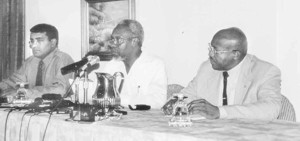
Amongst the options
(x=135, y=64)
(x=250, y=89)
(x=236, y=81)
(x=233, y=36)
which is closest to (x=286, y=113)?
(x=250, y=89)

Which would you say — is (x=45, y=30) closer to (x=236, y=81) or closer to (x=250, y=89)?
(x=236, y=81)

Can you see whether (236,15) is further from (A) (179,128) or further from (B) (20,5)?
(B) (20,5)

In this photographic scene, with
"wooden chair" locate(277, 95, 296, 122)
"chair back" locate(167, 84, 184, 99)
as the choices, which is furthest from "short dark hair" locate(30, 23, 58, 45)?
"wooden chair" locate(277, 95, 296, 122)

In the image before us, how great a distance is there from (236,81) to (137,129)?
1267 millimetres

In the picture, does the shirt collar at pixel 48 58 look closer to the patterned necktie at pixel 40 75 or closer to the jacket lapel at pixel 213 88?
the patterned necktie at pixel 40 75

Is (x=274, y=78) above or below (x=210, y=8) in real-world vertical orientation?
below

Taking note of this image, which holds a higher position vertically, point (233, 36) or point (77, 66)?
point (233, 36)

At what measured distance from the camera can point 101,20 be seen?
Result: 15.6ft

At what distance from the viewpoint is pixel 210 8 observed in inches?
155

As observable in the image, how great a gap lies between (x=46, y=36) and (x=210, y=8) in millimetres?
1853

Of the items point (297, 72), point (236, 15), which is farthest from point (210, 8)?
point (297, 72)

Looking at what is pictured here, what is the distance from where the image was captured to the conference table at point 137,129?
1.74 metres

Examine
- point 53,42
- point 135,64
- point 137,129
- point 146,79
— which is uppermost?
point 53,42

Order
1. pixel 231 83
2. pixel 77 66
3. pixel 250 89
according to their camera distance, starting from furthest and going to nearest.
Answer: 1. pixel 231 83
2. pixel 250 89
3. pixel 77 66
